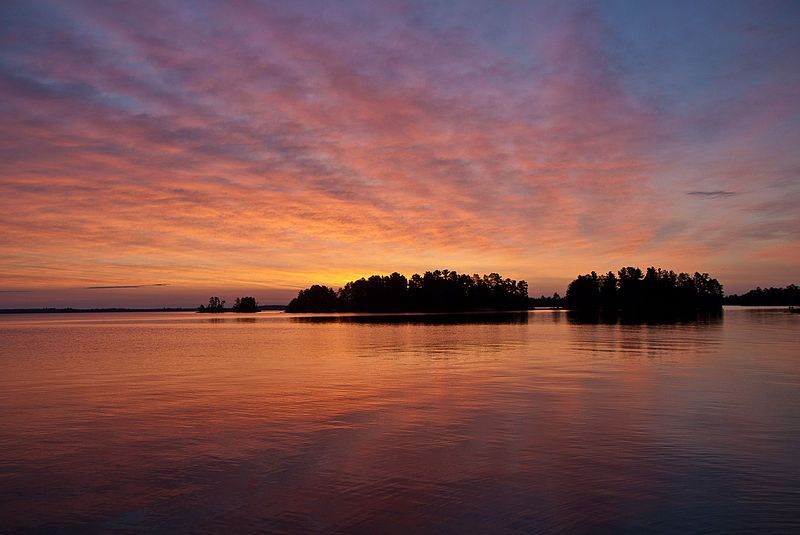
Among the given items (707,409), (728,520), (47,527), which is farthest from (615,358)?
(47,527)

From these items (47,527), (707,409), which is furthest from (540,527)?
(707,409)

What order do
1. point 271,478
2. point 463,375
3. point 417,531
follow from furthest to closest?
point 463,375 → point 271,478 → point 417,531

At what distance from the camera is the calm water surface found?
12703 mm

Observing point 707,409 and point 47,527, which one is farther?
point 707,409

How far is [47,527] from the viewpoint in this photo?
12.3 metres

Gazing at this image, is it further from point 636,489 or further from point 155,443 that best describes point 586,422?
point 155,443

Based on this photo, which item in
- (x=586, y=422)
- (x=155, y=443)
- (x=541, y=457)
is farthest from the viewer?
A: (x=586, y=422)

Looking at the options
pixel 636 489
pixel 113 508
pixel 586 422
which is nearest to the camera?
pixel 113 508

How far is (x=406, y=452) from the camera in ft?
58.7

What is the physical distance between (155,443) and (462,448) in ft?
34.3

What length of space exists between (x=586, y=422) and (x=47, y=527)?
1780cm

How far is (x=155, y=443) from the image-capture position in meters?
19.4

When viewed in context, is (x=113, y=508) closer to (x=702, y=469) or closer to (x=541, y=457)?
(x=541, y=457)

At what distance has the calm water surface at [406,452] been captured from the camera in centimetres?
1270
